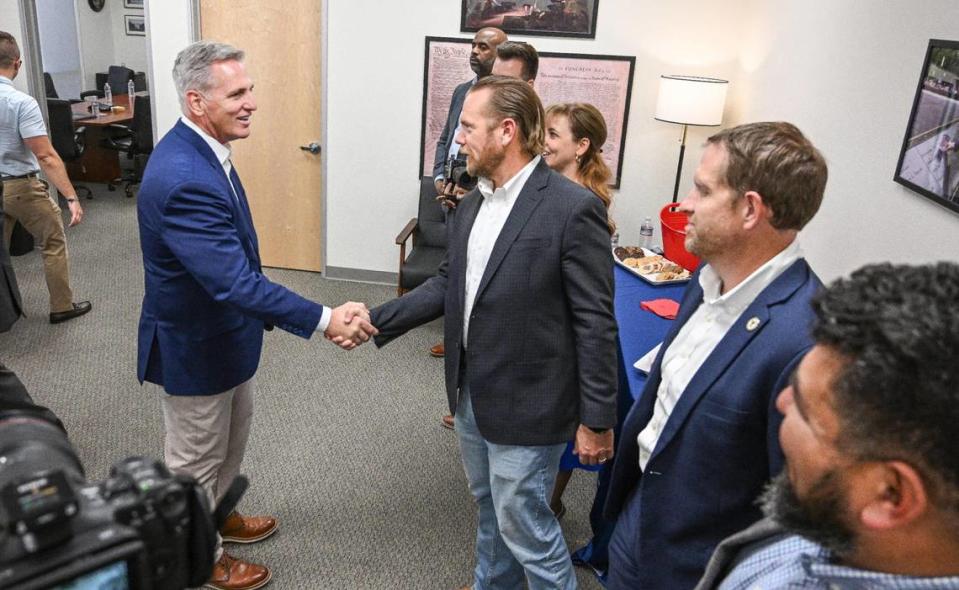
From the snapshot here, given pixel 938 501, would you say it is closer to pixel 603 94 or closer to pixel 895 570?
pixel 895 570

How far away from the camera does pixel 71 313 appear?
4.13 metres

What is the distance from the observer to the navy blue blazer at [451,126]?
144 inches

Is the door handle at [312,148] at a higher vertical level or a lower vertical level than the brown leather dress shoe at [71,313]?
higher

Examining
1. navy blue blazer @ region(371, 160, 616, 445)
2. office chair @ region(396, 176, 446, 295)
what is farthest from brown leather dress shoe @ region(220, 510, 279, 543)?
office chair @ region(396, 176, 446, 295)

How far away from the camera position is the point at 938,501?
26.5 inches

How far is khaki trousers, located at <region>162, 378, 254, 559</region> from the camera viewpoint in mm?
2031

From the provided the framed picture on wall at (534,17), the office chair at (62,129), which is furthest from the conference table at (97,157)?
the framed picture on wall at (534,17)

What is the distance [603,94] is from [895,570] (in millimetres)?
3848

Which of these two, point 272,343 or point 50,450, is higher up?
point 50,450

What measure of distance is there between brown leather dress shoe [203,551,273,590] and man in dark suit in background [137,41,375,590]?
0.06 ft

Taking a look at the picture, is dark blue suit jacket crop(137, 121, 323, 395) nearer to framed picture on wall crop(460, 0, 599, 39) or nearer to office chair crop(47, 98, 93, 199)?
framed picture on wall crop(460, 0, 599, 39)

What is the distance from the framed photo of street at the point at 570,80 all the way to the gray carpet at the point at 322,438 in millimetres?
1451

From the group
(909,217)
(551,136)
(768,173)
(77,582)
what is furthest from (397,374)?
(77,582)

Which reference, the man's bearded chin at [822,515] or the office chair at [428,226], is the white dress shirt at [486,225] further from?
the office chair at [428,226]
